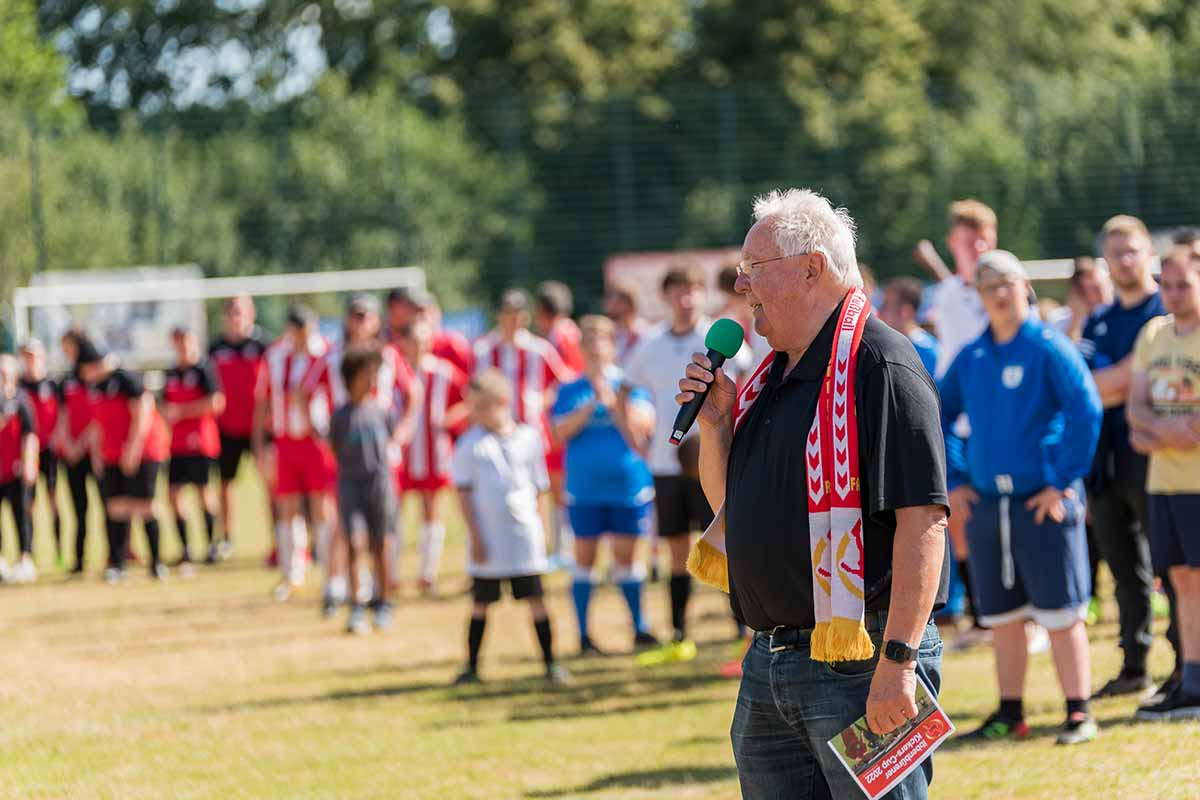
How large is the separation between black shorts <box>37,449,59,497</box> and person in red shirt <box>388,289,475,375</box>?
4.25 metres

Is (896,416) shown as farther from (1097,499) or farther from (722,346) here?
(1097,499)

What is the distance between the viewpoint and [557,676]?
30.2 ft

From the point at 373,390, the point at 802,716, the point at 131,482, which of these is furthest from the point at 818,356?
the point at 131,482

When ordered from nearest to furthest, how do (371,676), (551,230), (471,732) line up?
(471,732), (371,676), (551,230)

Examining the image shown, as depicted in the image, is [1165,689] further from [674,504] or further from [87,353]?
[87,353]

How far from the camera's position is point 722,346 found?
13.7 ft

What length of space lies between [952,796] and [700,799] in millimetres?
998

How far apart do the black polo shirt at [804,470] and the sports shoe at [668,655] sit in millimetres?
5553

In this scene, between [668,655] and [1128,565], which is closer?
[1128,565]

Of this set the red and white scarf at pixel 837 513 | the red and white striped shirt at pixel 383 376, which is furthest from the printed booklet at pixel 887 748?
the red and white striped shirt at pixel 383 376

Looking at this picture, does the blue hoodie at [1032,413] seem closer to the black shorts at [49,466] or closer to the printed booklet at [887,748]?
the printed booklet at [887,748]

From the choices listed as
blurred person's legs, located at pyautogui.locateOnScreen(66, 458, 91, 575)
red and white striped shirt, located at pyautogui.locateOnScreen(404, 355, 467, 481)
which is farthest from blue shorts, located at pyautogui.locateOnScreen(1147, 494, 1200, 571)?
blurred person's legs, located at pyautogui.locateOnScreen(66, 458, 91, 575)

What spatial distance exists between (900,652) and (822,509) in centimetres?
37

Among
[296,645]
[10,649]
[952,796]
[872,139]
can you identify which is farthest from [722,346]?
[872,139]
